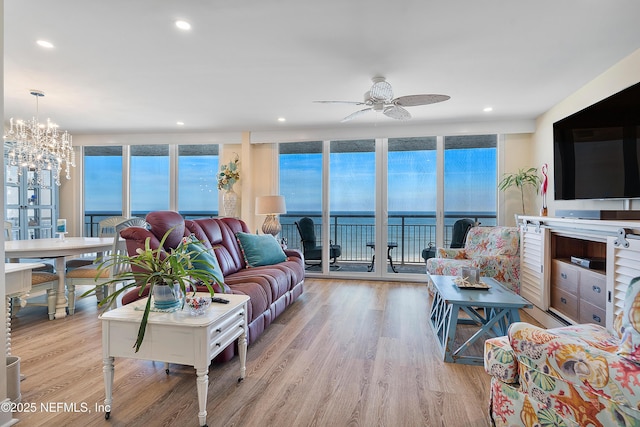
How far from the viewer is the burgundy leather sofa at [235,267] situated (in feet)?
8.31

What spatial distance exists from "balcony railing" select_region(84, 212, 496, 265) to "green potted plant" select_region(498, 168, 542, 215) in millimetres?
1173

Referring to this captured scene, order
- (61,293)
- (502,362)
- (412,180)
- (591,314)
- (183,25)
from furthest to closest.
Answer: (412,180)
(61,293)
(591,314)
(183,25)
(502,362)

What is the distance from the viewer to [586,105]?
3.48 meters

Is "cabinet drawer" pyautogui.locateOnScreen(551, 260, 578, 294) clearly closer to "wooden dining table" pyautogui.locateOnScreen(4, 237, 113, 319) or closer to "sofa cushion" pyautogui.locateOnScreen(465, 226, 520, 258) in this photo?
"sofa cushion" pyautogui.locateOnScreen(465, 226, 520, 258)

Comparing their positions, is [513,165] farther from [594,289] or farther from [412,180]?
[594,289]

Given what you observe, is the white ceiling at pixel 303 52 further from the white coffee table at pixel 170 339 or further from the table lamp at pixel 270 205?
the white coffee table at pixel 170 339

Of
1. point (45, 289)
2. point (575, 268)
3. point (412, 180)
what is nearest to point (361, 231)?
point (412, 180)

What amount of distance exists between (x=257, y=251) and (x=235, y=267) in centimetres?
36

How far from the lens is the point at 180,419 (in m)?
1.82

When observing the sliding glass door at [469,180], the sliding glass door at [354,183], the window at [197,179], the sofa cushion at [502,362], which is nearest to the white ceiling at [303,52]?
the sliding glass door at [469,180]

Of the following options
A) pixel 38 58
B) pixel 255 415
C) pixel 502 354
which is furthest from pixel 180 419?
pixel 38 58

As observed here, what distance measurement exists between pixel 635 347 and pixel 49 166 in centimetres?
559

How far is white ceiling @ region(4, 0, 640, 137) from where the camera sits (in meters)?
2.22

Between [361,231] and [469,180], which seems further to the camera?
[361,231]
